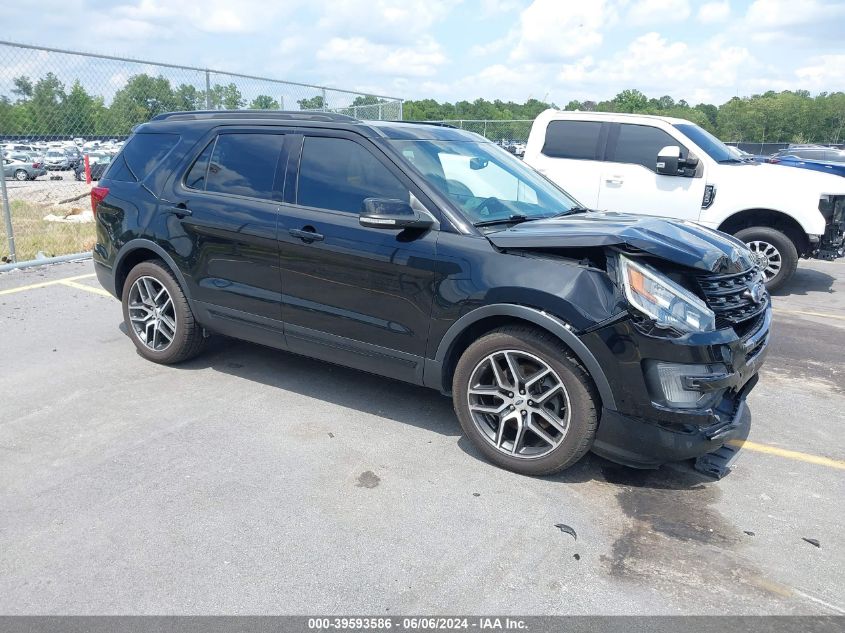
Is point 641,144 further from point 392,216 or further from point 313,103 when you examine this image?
point 313,103

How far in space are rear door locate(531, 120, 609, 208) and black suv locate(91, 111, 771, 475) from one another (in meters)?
4.35

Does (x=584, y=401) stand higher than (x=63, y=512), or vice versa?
(x=584, y=401)

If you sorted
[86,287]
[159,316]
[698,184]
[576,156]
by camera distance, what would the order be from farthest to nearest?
[576,156] → [698,184] → [86,287] → [159,316]

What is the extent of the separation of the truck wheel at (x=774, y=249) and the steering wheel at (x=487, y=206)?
5377mm

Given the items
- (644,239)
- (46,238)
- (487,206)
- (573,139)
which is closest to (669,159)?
(573,139)

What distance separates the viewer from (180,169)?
4895 millimetres

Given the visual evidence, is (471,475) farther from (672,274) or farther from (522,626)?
(672,274)

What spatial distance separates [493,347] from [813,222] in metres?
6.43

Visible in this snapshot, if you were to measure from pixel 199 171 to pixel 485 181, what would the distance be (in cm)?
209

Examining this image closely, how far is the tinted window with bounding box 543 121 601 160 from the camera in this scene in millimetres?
8945

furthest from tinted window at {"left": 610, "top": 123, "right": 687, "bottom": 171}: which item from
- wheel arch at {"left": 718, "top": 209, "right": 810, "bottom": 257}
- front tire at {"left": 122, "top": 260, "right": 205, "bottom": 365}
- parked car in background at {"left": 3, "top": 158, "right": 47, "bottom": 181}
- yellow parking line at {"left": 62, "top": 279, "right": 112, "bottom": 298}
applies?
parked car in background at {"left": 3, "top": 158, "right": 47, "bottom": 181}

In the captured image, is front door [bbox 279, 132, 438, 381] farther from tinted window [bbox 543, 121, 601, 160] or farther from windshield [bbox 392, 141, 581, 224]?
tinted window [bbox 543, 121, 601, 160]

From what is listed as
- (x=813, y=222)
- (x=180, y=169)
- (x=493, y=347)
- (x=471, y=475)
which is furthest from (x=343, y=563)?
(x=813, y=222)

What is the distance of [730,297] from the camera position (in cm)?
350
